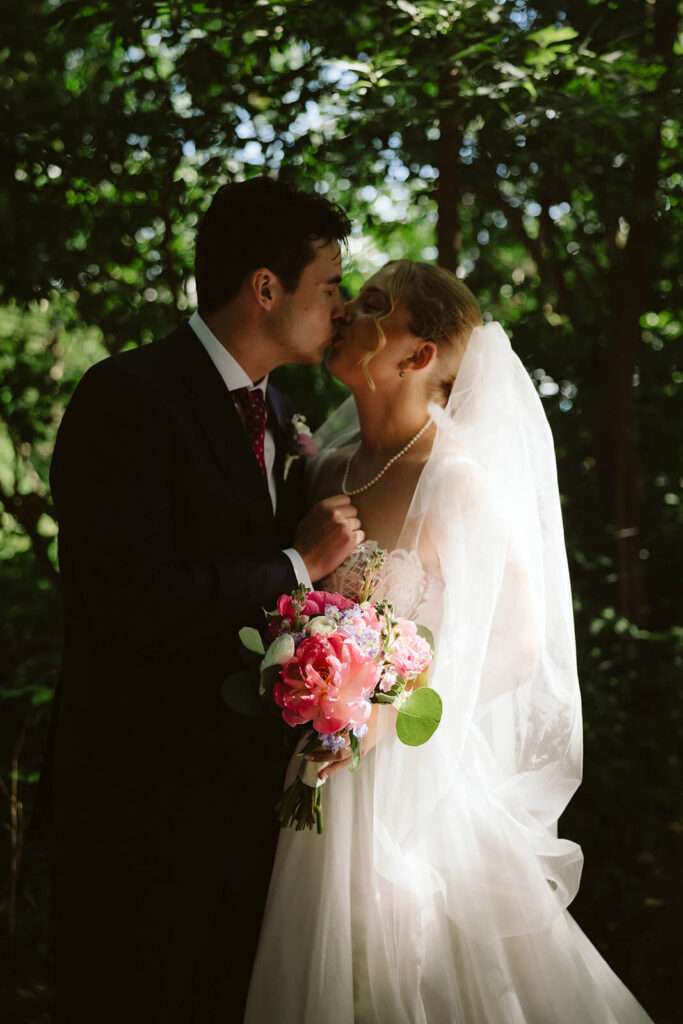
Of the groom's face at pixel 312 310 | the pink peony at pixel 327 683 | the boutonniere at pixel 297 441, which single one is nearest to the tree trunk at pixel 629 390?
the groom's face at pixel 312 310

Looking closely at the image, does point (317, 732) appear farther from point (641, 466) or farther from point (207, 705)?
point (641, 466)

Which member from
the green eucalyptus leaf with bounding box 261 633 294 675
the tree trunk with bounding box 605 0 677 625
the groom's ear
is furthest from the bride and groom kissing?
the tree trunk with bounding box 605 0 677 625

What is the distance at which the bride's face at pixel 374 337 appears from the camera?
8.36 ft

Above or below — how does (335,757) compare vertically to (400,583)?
below

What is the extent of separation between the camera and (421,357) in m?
2.56

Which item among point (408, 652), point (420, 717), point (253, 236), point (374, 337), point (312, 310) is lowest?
point (420, 717)

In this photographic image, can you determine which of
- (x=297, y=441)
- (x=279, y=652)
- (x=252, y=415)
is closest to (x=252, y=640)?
(x=279, y=652)

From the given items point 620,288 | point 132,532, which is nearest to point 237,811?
point 132,532

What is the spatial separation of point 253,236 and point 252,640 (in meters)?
1.19

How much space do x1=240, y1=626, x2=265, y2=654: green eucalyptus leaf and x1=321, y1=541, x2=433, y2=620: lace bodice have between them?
450 millimetres

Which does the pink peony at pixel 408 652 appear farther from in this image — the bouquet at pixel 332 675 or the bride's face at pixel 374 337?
the bride's face at pixel 374 337

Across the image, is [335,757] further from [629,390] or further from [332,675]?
[629,390]

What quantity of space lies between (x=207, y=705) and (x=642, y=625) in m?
2.72

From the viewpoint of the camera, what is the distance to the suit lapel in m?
2.20
